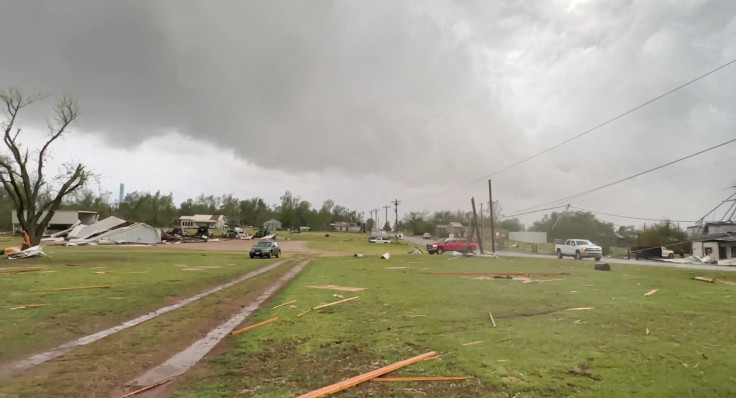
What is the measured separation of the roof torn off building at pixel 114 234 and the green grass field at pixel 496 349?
68047mm

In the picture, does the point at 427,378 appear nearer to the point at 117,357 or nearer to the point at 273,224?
the point at 117,357

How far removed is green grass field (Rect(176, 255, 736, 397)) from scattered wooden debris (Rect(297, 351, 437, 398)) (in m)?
0.13

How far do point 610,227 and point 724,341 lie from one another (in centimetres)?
11296

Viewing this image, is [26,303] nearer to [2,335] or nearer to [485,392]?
[2,335]

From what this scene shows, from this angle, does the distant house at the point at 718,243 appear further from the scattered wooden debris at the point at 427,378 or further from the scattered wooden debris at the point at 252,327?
the scattered wooden debris at the point at 427,378

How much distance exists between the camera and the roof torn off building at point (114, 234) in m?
67.7

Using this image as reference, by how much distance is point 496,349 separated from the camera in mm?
6961

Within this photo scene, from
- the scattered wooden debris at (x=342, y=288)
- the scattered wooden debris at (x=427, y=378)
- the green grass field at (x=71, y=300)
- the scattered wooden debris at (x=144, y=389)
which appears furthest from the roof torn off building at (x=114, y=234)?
the scattered wooden debris at (x=427, y=378)

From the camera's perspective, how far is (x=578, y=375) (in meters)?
5.60

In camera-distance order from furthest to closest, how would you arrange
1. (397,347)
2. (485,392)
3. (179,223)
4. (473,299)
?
(179,223) < (473,299) < (397,347) < (485,392)

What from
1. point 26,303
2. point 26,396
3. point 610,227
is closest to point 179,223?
point 610,227

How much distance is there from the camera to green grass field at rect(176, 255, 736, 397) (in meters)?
5.30

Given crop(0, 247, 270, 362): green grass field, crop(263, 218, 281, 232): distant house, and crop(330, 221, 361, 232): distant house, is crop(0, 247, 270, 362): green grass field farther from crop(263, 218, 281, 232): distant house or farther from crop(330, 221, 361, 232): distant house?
crop(330, 221, 361, 232): distant house

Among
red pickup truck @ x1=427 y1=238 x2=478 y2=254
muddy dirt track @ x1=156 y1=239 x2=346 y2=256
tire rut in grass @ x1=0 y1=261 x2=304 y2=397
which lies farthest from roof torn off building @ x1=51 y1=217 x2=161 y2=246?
tire rut in grass @ x1=0 y1=261 x2=304 y2=397
